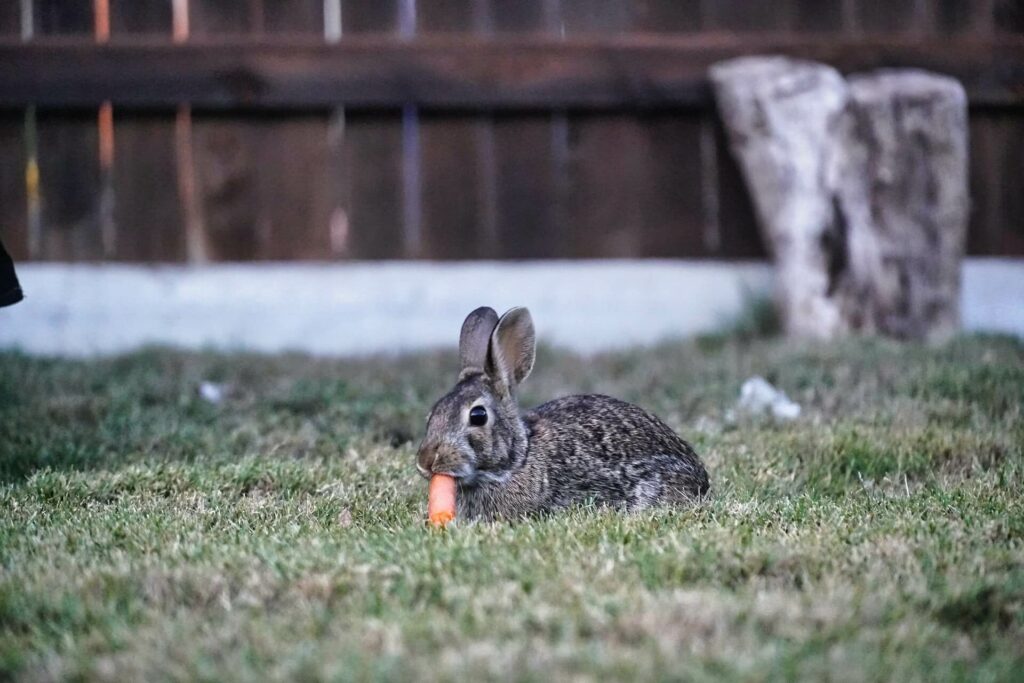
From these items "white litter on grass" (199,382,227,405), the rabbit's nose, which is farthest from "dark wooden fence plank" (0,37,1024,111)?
the rabbit's nose

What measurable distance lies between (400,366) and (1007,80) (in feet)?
13.4

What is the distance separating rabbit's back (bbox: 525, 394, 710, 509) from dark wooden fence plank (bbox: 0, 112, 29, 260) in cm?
443

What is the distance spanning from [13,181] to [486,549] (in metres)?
5.42

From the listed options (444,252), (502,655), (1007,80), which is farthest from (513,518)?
(1007,80)

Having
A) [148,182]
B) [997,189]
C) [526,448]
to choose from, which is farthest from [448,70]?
[526,448]

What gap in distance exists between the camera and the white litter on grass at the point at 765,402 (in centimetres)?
579

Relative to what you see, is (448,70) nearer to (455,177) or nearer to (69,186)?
(455,177)

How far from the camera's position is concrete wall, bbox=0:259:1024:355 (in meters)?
7.49

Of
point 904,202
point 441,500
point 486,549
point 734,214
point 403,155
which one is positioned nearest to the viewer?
point 486,549

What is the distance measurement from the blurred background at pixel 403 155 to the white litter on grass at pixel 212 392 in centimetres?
120

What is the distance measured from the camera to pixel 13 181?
7.64 meters

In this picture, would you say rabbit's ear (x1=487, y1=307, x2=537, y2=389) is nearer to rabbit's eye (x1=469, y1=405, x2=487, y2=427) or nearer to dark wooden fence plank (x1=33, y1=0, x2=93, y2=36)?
rabbit's eye (x1=469, y1=405, x2=487, y2=427)

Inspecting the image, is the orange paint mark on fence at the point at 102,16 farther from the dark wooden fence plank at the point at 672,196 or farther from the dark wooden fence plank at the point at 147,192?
the dark wooden fence plank at the point at 672,196

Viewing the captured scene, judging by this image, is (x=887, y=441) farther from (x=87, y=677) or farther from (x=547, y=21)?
(x=547, y=21)
